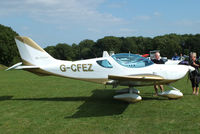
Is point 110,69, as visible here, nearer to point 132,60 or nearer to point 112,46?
point 132,60

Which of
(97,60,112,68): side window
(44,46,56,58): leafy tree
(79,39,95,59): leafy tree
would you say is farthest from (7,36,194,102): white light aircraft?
(44,46,56,58): leafy tree

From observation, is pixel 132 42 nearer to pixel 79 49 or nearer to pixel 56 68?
pixel 79 49

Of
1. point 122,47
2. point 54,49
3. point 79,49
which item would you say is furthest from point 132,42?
point 54,49

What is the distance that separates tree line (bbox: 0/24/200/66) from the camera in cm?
5094

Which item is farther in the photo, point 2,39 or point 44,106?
point 2,39

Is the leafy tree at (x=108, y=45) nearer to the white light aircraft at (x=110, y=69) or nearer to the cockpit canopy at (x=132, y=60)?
the white light aircraft at (x=110, y=69)

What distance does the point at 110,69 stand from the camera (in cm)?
765

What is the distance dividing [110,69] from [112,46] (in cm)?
8967

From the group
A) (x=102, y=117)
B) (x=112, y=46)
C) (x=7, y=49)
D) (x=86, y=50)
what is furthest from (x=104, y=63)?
(x=86, y=50)

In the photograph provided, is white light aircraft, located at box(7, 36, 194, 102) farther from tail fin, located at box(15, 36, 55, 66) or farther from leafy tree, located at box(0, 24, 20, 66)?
leafy tree, located at box(0, 24, 20, 66)

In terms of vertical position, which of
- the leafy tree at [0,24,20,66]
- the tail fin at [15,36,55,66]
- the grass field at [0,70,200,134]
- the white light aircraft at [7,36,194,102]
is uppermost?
the leafy tree at [0,24,20,66]

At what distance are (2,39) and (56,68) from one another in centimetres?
4882

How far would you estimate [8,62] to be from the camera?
51125 millimetres

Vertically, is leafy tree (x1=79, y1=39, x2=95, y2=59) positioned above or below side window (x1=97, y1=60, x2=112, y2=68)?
above
